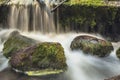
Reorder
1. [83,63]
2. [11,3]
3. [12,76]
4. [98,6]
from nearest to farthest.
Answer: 1. [12,76]
2. [83,63]
3. [98,6]
4. [11,3]

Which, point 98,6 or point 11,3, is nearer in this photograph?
point 98,6

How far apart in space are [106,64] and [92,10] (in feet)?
11.7

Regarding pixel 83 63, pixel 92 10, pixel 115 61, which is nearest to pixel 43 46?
pixel 83 63

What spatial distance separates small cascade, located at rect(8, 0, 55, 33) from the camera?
55.5 ft

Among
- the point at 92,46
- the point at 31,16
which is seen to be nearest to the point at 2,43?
the point at 31,16

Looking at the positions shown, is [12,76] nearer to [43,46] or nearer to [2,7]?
[43,46]

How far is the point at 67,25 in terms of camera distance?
55.3ft

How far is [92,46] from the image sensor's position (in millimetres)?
13812

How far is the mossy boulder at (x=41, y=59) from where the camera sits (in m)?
12.0

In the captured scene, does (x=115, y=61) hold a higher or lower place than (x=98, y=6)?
lower

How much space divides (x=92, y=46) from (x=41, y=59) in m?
2.39

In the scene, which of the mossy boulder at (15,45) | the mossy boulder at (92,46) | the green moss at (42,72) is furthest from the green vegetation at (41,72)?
the mossy boulder at (92,46)

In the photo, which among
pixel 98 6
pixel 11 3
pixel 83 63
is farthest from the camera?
pixel 11 3

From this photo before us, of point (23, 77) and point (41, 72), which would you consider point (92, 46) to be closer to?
point (41, 72)
